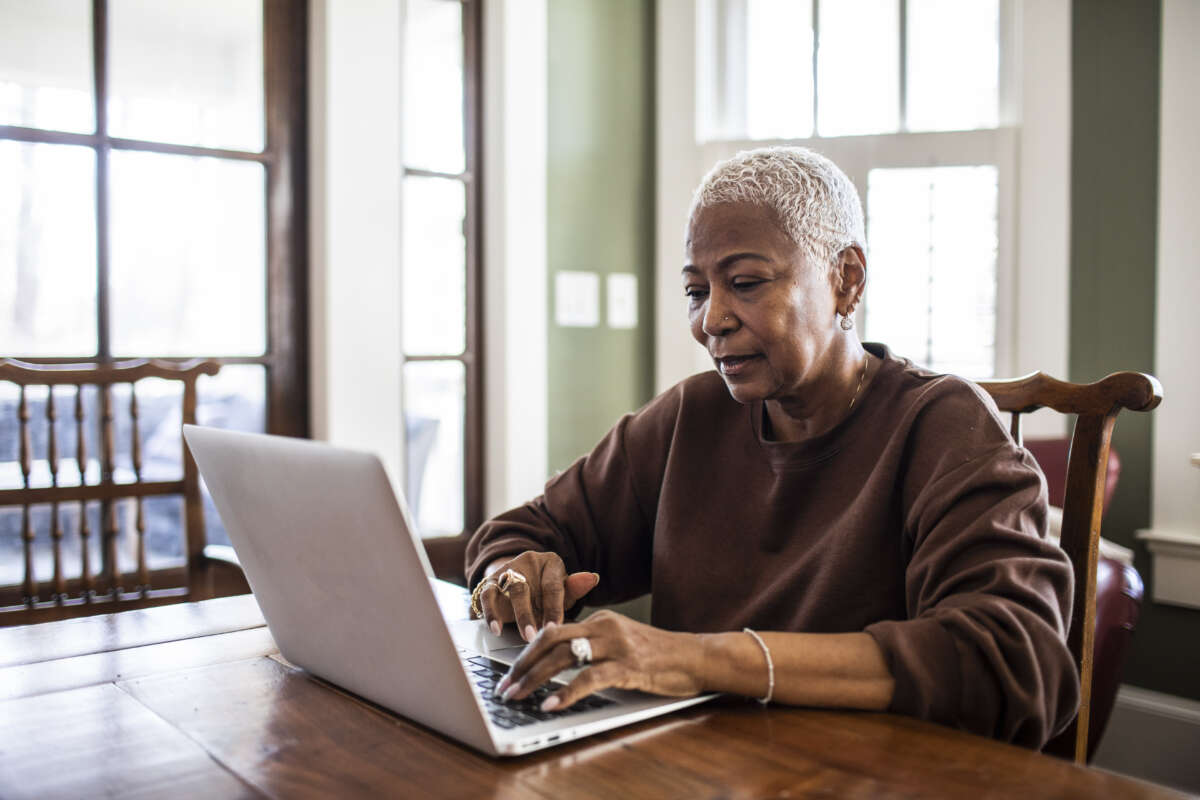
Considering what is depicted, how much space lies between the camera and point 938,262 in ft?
9.59

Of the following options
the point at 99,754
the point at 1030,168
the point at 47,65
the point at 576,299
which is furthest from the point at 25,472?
the point at 1030,168

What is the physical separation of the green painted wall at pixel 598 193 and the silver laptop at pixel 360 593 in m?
2.02

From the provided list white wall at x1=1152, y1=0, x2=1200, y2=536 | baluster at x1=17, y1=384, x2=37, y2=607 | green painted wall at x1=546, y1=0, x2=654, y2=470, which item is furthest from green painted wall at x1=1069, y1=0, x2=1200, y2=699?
baluster at x1=17, y1=384, x2=37, y2=607

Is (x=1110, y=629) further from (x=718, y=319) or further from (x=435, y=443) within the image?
(x=435, y=443)

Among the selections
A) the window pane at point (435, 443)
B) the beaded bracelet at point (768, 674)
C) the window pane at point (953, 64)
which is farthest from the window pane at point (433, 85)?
the beaded bracelet at point (768, 674)

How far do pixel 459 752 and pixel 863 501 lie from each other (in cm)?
58

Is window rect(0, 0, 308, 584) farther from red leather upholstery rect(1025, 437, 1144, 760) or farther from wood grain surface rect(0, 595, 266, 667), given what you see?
red leather upholstery rect(1025, 437, 1144, 760)

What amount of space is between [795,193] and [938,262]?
1.87m

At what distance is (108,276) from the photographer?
7.35 feet

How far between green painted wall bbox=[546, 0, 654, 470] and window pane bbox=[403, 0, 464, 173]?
287 millimetres

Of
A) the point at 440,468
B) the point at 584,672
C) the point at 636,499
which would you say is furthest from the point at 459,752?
the point at 440,468

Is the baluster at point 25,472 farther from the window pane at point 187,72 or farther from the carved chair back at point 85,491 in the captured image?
the window pane at point 187,72

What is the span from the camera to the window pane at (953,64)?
290 centimetres

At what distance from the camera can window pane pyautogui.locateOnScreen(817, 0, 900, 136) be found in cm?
298
